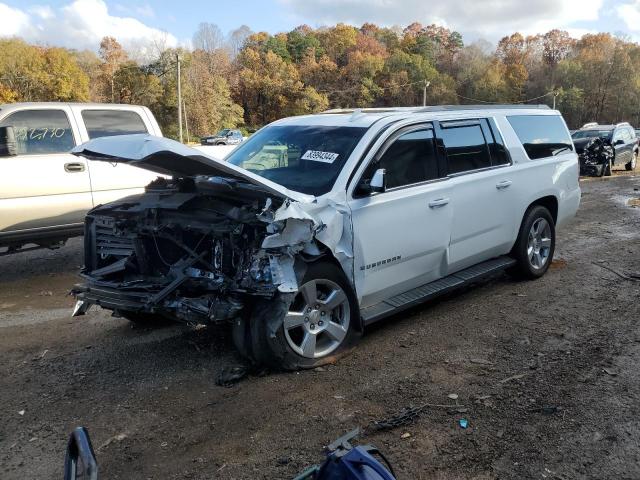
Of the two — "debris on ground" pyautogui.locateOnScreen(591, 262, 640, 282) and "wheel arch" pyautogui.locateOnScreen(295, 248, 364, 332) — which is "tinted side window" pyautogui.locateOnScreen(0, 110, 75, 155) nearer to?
"wheel arch" pyautogui.locateOnScreen(295, 248, 364, 332)

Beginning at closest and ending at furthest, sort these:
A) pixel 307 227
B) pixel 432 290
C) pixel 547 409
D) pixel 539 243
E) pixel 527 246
→ pixel 547 409 < pixel 307 227 < pixel 432 290 < pixel 527 246 < pixel 539 243

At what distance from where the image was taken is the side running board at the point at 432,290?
425 centimetres

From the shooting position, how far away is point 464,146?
202 inches

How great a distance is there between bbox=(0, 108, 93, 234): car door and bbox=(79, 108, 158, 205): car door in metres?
0.13

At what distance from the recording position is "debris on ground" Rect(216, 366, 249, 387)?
373 cm

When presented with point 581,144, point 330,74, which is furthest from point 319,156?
point 330,74

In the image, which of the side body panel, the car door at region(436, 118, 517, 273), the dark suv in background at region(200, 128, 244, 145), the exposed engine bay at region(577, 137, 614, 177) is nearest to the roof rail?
the car door at region(436, 118, 517, 273)

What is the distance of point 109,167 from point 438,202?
4.55m

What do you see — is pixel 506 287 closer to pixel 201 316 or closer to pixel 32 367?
pixel 201 316

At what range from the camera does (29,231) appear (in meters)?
6.35

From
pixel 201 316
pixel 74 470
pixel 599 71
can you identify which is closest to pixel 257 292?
pixel 201 316

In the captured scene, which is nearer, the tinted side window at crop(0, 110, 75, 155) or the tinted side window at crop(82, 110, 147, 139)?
the tinted side window at crop(0, 110, 75, 155)

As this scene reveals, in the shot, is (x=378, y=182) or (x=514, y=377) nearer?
(x=514, y=377)

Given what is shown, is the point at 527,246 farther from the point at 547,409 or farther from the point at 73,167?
the point at 73,167
